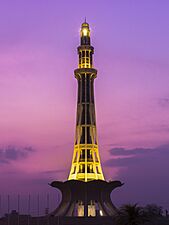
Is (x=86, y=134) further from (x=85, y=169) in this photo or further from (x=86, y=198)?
(x=86, y=198)

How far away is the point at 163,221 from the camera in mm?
74000

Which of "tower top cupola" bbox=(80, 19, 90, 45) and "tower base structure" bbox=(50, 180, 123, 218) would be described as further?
"tower top cupola" bbox=(80, 19, 90, 45)

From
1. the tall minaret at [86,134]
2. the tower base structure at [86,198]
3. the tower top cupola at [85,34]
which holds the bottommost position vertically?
the tower base structure at [86,198]

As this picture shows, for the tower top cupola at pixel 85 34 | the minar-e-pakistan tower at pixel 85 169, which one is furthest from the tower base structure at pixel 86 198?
the tower top cupola at pixel 85 34

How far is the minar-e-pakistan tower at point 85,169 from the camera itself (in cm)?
9169

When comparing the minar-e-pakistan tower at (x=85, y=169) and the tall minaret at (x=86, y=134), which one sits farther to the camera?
the tall minaret at (x=86, y=134)

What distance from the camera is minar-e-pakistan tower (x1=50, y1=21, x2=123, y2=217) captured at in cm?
9169

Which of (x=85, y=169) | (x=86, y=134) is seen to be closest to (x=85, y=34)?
(x=86, y=134)

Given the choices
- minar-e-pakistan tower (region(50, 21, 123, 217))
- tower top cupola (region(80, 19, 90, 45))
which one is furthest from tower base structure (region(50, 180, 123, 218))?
tower top cupola (region(80, 19, 90, 45))

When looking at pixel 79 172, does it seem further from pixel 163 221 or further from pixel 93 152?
pixel 163 221

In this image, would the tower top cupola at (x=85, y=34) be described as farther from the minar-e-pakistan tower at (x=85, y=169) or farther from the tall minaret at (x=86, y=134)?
the tall minaret at (x=86, y=134)

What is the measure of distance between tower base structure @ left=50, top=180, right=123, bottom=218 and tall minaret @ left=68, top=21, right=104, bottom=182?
229 centimetres

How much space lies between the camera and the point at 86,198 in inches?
3625

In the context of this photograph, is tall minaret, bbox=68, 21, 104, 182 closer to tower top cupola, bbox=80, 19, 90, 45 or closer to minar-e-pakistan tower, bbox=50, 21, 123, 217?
minar-e-pakistan tower, bbox=50, 21, 123, 217
